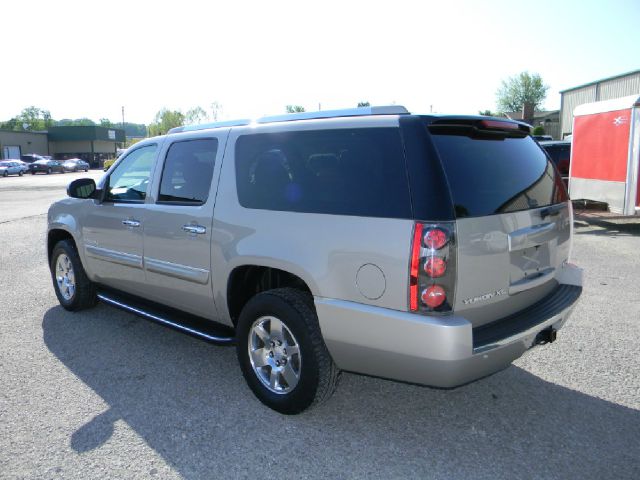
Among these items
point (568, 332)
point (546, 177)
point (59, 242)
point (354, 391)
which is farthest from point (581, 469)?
point (59, 242)

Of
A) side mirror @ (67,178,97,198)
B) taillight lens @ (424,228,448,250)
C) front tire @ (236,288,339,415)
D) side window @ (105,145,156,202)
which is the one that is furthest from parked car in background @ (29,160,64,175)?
taillight lens @ (424,228,448,250)

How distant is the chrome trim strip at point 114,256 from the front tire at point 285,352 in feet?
4.75

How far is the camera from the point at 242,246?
11.4 feet

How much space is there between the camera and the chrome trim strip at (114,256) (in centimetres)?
451

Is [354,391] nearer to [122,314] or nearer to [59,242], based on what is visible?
[122,314]

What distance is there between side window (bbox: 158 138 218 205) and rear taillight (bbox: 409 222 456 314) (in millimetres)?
1813

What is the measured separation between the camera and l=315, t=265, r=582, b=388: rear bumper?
265 cm

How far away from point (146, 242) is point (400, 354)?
2.49m

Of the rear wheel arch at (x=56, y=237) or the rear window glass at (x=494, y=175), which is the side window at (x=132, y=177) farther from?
the rear window glass at (x=494, y=175)

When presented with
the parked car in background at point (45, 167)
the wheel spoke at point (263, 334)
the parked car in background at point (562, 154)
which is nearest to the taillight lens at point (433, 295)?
the wheel spoke at point (263, 334)

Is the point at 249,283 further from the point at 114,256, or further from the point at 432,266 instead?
the point at 114,256

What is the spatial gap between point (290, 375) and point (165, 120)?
296 ft

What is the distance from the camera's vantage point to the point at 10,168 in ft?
155

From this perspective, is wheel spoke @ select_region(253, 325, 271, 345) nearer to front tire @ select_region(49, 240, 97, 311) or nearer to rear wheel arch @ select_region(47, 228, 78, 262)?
front tire @ select_region(49, 240, 97, 311)
